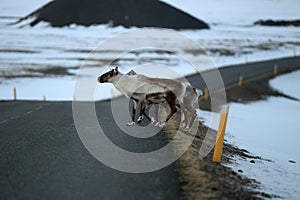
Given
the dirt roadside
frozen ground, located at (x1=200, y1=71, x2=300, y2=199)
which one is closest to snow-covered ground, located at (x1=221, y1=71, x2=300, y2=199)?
frozen ground, located at (x1=200, y1=71, x2=300, y2=199)

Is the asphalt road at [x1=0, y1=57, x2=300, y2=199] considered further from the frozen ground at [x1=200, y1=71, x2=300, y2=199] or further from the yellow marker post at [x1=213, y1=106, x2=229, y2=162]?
the frozen ground at [x1=200, y1=71, x2=300, y2=199]

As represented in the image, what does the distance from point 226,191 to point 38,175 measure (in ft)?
10.6

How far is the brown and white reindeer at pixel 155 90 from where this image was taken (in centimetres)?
845

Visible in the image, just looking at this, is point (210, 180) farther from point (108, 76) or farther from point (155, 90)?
point (108, 76)

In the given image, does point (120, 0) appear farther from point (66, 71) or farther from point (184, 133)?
point (184, 133)

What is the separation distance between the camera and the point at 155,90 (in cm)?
841

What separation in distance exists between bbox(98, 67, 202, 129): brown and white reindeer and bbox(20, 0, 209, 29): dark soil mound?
117 metres

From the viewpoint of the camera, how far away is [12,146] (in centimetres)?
825

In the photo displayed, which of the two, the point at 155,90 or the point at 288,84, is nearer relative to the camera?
the point at 155,90

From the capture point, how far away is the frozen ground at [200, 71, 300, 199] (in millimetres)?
7746

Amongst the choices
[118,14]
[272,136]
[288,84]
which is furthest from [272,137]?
[118,14]

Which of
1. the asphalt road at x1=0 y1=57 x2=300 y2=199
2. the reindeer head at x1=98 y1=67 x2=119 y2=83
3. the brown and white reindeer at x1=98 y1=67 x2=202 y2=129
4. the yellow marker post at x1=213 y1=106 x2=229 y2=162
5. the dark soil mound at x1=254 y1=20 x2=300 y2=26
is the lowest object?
the asphalt road at x1=0 y1=57 x2=300 y2=199

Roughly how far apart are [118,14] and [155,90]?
422 feet

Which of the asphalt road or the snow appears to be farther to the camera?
the snow
